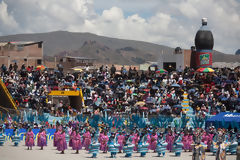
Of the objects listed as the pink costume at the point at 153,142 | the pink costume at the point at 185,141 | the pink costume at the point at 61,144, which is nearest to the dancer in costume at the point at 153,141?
the pink costume at the point at 153,142

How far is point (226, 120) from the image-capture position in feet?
110

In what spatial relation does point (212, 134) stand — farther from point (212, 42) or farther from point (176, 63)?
point (176, 63)

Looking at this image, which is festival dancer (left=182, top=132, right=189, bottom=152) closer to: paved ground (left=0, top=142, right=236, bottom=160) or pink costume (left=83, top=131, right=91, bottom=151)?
paved ground (left=0, top=142, right=236, bottom=160)

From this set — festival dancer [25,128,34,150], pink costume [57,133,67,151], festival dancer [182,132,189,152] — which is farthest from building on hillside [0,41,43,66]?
festival dancer [182,132,189,152]

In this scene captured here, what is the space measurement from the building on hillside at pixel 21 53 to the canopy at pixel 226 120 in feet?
154

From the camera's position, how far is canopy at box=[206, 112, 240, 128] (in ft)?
109

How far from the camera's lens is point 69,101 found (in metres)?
53.7

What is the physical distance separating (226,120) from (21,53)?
51.6 metres

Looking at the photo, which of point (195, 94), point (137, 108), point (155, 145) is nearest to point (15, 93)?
point (137, 108)

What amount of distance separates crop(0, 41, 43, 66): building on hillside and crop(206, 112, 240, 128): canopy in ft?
154

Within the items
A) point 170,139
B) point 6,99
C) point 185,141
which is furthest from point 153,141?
point 6,99

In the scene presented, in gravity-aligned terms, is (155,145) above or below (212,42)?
below

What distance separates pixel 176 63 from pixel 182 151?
42026 millimetres

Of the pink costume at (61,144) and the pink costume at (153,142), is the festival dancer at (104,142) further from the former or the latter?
the pink costume at (153,142)
